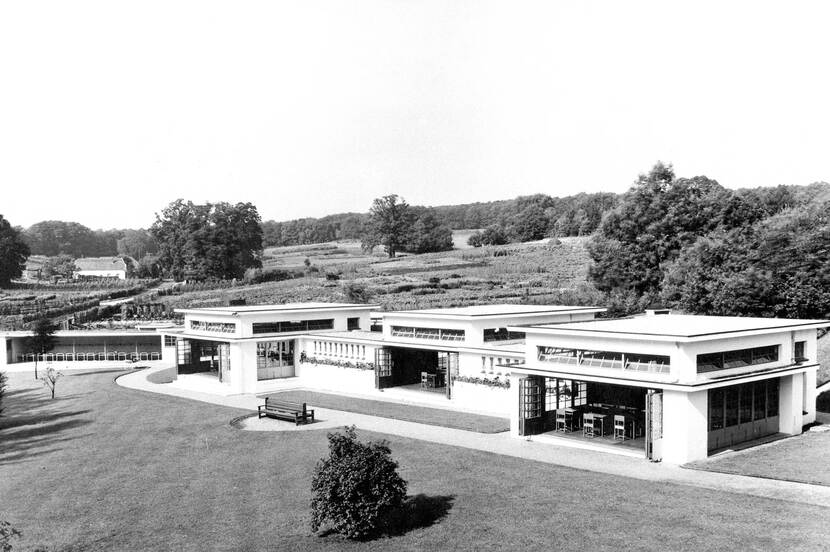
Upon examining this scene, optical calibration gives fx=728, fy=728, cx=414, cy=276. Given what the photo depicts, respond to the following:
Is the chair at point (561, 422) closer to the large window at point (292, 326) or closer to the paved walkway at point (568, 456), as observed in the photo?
the paved walkway at point (568, 456)

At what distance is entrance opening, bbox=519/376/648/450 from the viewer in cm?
2295

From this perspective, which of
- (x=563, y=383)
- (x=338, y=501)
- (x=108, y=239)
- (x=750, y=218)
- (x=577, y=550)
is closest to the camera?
(x=577, y=550)

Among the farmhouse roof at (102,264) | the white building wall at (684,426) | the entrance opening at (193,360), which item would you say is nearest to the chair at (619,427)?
the white building wall at (684,426)

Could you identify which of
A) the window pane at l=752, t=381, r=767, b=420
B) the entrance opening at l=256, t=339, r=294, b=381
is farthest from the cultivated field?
the window pane at l=752, t=381, r=767, b=420

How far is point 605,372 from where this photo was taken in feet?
70.6

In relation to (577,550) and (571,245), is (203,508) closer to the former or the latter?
(577,550)

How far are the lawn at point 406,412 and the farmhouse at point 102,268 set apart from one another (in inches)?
3961

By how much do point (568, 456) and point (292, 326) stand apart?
2099cm

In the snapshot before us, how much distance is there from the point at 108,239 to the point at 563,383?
18150 centimetres

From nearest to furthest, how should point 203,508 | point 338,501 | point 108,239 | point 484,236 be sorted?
point 338,501 < point 203,508 < point 484,236 < point 108,239

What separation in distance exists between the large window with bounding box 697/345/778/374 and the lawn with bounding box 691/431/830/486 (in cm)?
246

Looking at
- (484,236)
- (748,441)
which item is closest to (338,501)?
(748,441)

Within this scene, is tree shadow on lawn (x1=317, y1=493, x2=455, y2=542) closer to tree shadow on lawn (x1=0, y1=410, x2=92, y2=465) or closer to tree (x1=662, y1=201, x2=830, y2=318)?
tree shadow on lawn (x1=0, y1=410, x2=92, y2=465)

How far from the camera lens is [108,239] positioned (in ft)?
610
